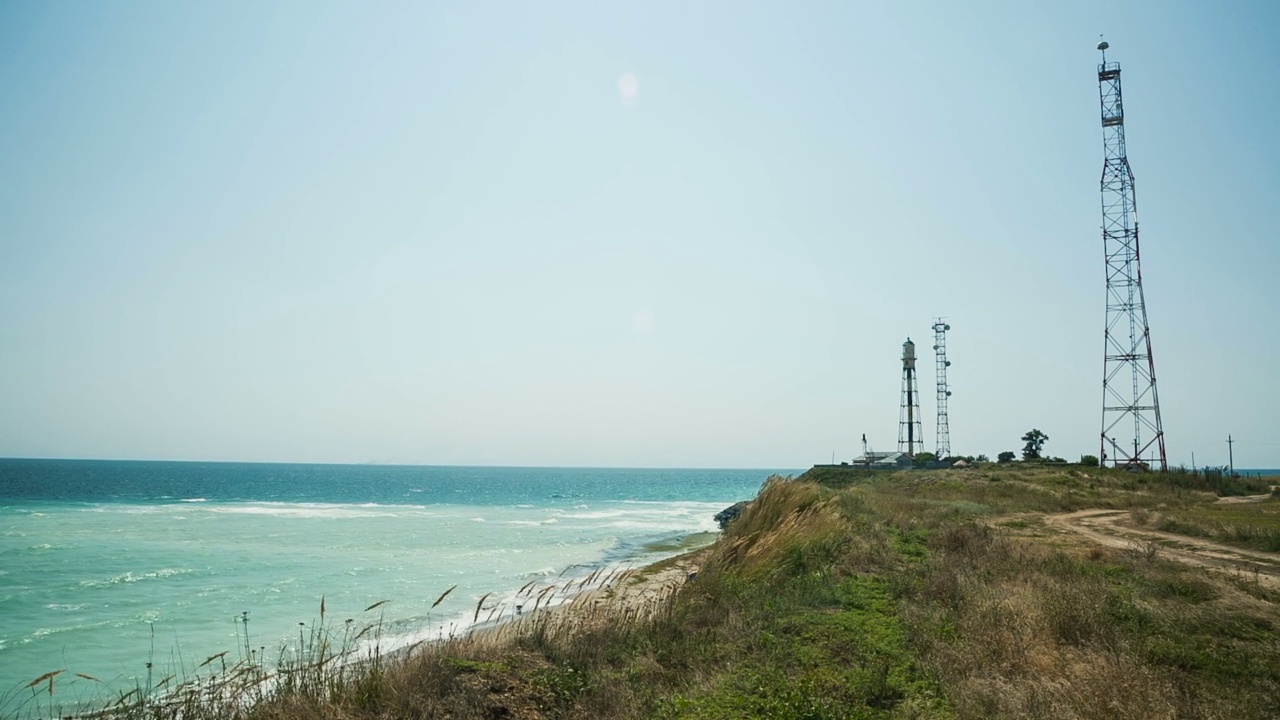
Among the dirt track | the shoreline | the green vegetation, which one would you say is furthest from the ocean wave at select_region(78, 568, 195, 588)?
the dirt track

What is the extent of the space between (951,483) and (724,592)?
37.7m

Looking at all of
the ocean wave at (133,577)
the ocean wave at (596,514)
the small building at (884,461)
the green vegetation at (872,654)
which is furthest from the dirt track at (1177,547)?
the small building at (884,461)

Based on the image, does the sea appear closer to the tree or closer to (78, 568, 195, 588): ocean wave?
(78, 568, 195, 588): ocean wave

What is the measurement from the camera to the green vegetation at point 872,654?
21.2 ft

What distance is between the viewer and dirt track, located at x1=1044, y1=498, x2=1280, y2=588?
1324 cm

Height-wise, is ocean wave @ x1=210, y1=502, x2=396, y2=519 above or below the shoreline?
below

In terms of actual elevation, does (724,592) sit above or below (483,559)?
above

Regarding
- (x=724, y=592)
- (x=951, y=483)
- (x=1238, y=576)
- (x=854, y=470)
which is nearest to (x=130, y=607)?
(x=724, y=592)

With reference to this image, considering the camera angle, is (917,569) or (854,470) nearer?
(917,569)

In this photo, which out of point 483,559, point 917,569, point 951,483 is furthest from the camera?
point 951,483

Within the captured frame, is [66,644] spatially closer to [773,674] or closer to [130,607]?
[130,607]

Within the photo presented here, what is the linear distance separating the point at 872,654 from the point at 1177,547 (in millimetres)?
14018

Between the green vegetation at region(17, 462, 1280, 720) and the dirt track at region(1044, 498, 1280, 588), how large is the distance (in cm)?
161

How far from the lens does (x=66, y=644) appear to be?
677 inches
